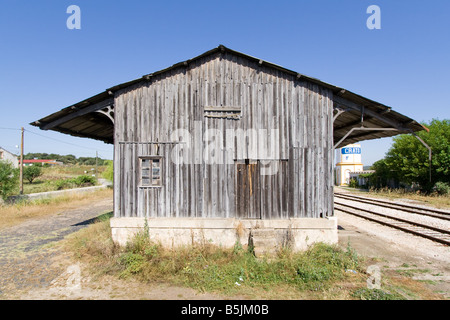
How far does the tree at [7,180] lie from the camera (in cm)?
1695

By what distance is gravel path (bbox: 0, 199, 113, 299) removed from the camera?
605cm

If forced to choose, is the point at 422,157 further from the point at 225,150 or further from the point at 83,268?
the point at 83,268

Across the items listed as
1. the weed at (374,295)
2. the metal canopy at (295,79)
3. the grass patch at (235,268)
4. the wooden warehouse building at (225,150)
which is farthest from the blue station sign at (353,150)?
the weed at (374,295)

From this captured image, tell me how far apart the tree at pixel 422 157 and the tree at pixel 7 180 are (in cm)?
3551

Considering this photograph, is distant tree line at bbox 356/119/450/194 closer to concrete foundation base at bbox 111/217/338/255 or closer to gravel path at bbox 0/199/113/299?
concrete foundation base at bbox 111/217/338/255

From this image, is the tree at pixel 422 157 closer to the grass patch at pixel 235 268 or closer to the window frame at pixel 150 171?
the grass patch at pixel 235 268

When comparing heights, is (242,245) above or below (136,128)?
below

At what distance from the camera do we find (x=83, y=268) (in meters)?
6.64

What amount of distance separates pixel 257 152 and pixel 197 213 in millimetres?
2684

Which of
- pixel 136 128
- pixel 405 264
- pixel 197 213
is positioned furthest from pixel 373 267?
pixel 136 128

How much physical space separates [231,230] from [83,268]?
14.0 ft

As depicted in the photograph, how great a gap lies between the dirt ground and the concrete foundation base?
1181mm
